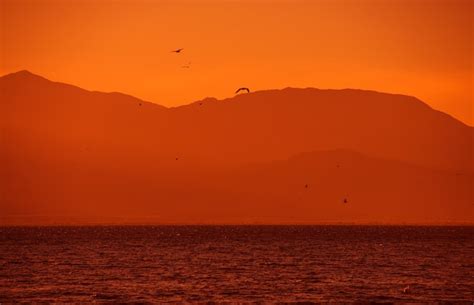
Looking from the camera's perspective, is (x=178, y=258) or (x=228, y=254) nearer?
(x=178, y=258)

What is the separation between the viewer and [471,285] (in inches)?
3063

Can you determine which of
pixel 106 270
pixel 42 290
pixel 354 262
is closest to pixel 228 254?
pixel 354 262

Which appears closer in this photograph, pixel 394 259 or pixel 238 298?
pixel 238 298

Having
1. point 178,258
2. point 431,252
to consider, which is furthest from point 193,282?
point 431,252

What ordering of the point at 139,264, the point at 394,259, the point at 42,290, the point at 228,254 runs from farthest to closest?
the point at 228,254 → the point at 394,259 → the point at 139,264 → the point at 42,290

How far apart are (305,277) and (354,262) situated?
1964 cm

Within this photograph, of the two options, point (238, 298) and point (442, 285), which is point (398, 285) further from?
point (238, 298)

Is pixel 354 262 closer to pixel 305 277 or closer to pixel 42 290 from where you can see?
pixel 305 277

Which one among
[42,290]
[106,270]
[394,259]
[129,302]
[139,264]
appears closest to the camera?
[129,302]

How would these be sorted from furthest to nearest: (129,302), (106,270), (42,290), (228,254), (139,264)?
(228,254) → (139,264) → (106,270) → (42,290) → (129,302)

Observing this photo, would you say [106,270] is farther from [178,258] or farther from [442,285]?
[442,285]

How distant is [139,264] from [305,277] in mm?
21654

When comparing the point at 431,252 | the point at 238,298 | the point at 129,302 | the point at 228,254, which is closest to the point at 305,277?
the point at 238,298

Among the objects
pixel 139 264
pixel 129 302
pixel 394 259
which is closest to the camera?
pixel 129 302
